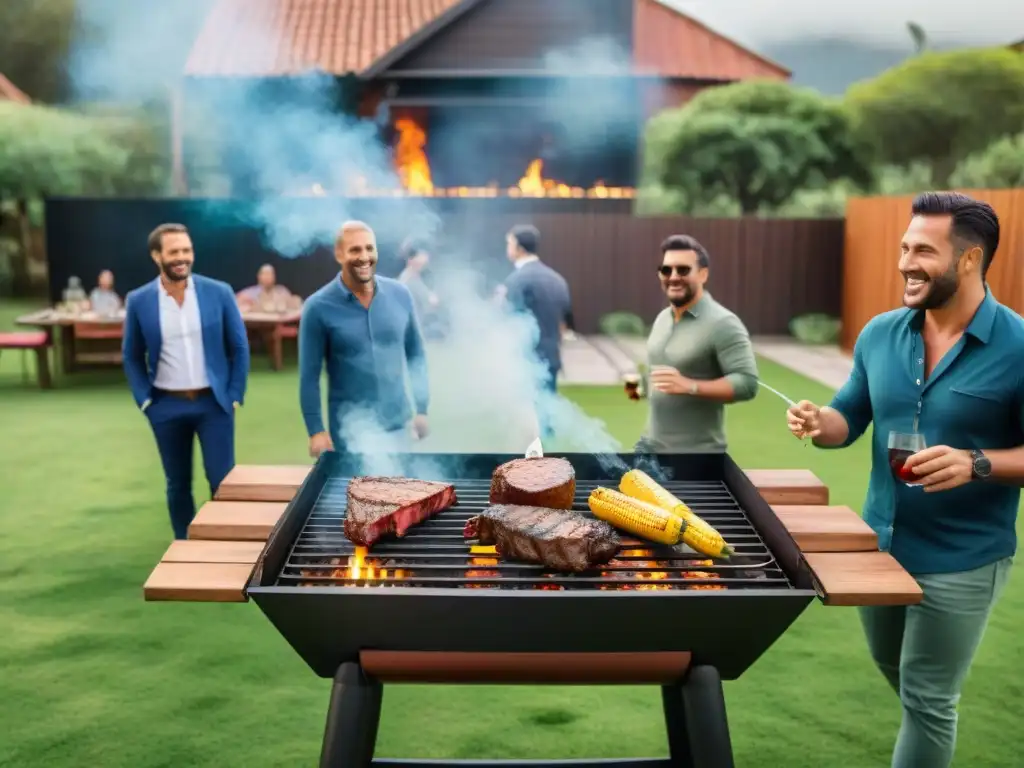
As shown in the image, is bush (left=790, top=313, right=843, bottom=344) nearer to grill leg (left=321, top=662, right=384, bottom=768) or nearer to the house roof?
the house roof

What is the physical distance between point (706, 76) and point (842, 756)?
25.5 meters

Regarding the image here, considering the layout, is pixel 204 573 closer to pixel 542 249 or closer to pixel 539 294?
pixel 539 294

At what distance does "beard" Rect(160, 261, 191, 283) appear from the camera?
569cm

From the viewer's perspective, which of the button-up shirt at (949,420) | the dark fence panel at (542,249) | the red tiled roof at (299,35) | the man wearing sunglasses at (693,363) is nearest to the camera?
the button-up shirt at (949,420)

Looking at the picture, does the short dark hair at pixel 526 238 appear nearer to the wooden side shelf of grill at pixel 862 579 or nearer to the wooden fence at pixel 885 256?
the wooden side shelf of grill at pixel 862 579

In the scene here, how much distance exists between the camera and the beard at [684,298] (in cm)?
493

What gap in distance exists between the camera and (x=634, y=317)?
18250mm

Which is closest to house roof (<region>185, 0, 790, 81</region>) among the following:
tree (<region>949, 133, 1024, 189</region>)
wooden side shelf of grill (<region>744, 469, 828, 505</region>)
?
tree (<region>949, 133, 1024, 189</region>)

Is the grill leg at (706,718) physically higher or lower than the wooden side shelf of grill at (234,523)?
lower

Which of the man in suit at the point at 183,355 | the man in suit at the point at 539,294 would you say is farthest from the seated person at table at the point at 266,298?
the man in suit at the point at 183,355

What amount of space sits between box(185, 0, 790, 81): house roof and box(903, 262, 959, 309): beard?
2439 centimetres

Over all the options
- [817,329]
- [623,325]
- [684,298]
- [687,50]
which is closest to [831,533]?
[684,298]

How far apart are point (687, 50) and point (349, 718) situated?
90.6 ft

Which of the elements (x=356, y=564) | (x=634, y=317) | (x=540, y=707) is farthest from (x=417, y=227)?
(x=356, y=564)
